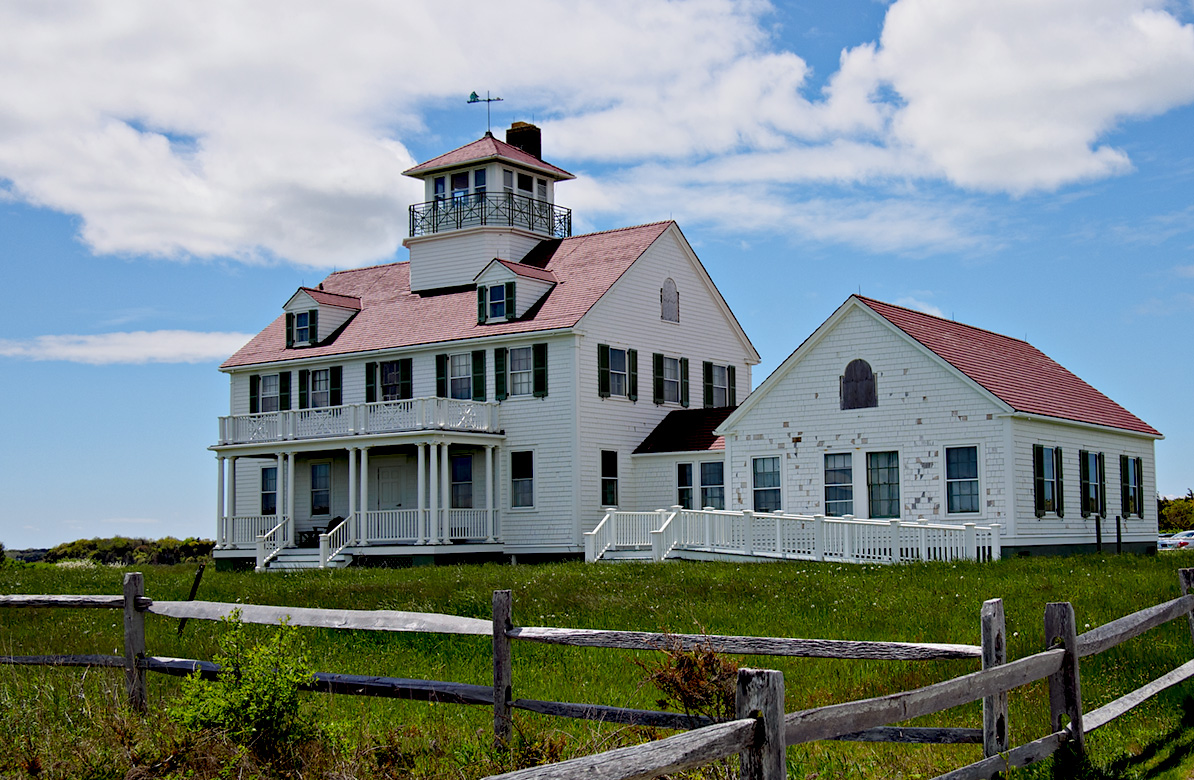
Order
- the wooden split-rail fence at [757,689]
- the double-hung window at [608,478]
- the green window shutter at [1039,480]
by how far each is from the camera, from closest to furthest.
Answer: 1. the wooden split-rail fence at [757,689]
2. the green window shutter at [1039,480]
3. the double-hung window at [608,478]

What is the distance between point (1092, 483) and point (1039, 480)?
406 centimetres

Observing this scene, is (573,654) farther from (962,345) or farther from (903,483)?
(962,345)

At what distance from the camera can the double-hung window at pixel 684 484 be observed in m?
33.7

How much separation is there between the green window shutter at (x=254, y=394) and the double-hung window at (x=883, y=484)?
21228 millimetres

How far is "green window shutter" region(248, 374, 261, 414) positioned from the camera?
130 ft

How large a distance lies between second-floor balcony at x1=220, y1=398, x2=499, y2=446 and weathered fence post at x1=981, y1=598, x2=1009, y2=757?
2592cm

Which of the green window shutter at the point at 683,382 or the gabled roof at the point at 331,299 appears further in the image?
the gabled roof at the point at 331,299

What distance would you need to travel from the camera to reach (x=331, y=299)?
1567 inches

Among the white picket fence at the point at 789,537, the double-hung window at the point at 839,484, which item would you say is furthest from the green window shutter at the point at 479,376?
the double-hung window at the point at 839,484

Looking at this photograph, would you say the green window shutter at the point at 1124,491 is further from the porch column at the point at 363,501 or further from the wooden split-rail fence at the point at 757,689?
the wooden split-rail fence at the point at 757,689

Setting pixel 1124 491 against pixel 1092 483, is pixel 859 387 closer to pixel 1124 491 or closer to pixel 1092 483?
pixel 1092 483

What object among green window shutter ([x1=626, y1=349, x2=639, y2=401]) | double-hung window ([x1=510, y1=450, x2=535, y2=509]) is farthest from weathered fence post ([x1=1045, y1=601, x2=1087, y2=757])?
green window shutter ([x1=626, y1=349, x2=639, y2=401])

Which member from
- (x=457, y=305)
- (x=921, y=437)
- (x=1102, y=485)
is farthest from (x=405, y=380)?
(x=1102, y=485)

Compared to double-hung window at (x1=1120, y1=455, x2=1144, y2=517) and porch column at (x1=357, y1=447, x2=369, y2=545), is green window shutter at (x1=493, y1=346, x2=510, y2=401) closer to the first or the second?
porch column at (x1=357, y1=447, x2=369, y2=545)
